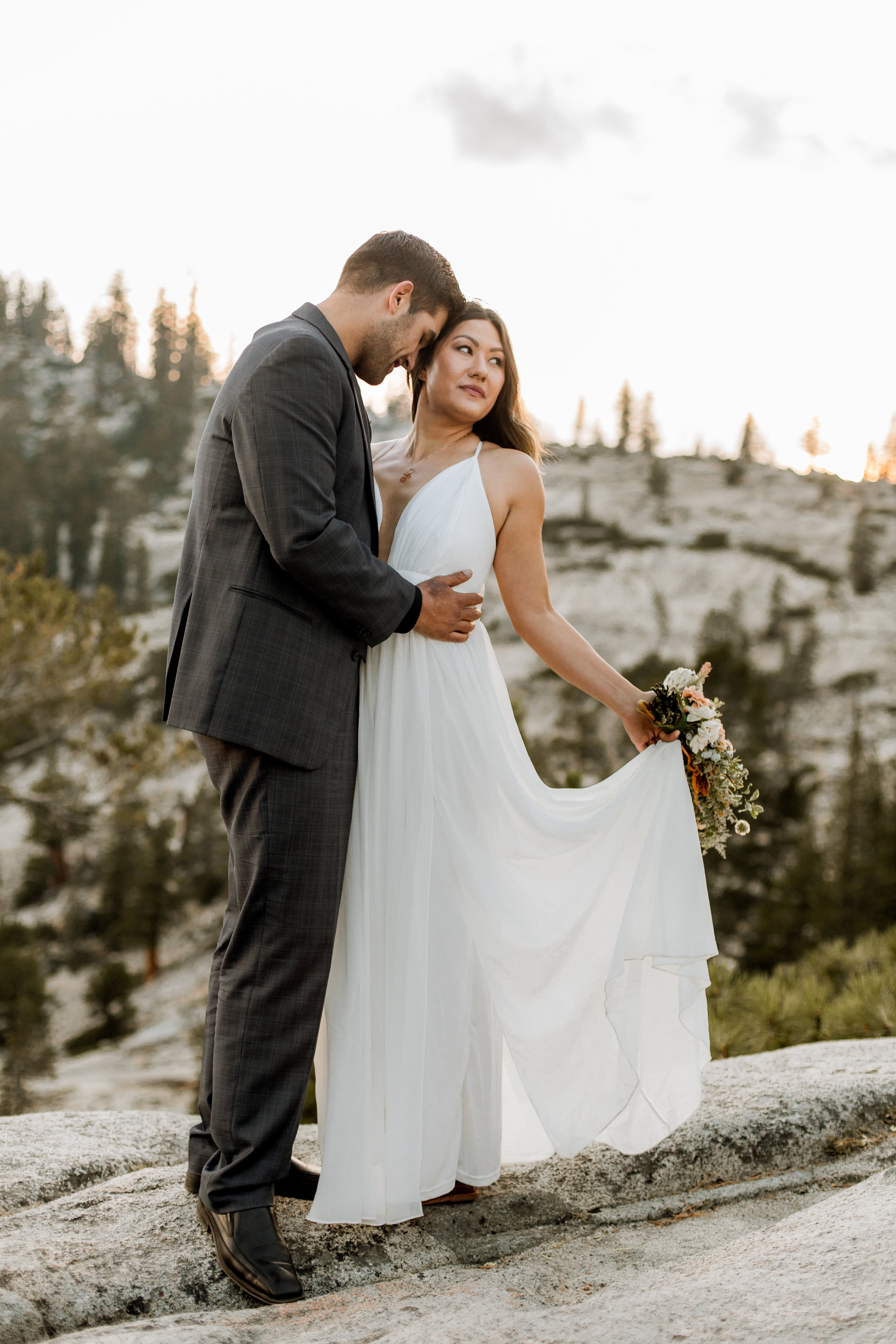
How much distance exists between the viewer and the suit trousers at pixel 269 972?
235 centimetres

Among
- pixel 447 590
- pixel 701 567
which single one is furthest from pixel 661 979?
pixel 701 567

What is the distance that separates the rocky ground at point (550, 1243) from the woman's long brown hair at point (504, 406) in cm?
217

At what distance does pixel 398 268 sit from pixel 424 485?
592 millimetres

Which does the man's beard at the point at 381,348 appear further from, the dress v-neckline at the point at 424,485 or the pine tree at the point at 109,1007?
the pine tree at the point at 109,1007

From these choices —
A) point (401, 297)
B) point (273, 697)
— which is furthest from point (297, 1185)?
point (401, 297)

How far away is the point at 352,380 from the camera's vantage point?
8.28 feet

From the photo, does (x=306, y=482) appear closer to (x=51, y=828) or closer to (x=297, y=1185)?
(x=297, y=1185)

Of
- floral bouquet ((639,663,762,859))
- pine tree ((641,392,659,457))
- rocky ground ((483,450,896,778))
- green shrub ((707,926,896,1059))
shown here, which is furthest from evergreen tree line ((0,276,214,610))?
floral bouquet ((639,663,762,859))

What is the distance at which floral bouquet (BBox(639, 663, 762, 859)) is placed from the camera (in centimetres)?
287

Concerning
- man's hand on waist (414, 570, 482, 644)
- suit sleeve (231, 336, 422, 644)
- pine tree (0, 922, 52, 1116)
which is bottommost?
pine tree (0, 922, 52, 1116)

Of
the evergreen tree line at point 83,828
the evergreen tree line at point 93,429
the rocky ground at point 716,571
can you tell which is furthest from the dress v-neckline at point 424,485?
the evergreen tree line at point 93,429

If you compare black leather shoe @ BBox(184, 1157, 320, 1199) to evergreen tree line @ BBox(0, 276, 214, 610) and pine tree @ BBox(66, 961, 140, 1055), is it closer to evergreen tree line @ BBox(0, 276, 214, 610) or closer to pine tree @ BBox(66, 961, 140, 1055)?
pine tree @ BBox(66, 961, 140, 1055)

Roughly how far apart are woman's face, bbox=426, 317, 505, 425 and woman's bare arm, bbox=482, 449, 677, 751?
0.15 meters

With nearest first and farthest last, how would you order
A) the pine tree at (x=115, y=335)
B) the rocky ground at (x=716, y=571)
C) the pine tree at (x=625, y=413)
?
the rocky ground at (x=716, y=571) → the pine tree at (x=625, y=413) → the pine tree at (x=115, y=335)
